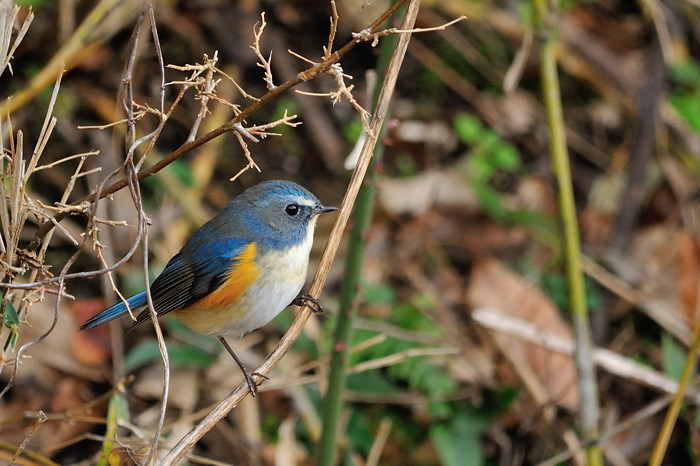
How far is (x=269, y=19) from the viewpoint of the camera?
7062 millimetres

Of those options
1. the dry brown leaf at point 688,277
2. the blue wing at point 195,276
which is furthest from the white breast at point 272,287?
the dry brown leaf at point 688,277

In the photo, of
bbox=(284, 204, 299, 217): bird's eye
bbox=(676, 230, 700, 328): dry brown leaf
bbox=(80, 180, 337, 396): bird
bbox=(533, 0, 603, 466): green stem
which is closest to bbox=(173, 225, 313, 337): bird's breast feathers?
bbox=(80, 180, 337, 396): bird

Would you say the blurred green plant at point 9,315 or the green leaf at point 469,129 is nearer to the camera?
the blurred green plant at point 9,315

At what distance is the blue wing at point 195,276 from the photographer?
3863 millimetres

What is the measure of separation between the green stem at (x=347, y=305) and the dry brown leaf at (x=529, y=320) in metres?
1.82

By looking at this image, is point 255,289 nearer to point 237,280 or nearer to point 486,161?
point 237,280

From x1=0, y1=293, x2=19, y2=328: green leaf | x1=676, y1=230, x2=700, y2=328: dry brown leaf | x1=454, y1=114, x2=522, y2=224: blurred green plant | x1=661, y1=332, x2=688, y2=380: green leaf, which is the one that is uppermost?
x1=0, y1=293, x2=19, y2=328: green leaf

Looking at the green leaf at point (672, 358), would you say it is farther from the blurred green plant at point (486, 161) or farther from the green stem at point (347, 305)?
the green stem at point (347, 305)

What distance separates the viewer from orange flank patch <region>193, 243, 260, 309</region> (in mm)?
3775

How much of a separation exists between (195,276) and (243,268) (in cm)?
28

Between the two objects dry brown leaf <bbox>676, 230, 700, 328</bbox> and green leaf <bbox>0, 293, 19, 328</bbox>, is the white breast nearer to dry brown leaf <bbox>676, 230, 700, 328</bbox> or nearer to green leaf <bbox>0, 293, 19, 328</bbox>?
green leaf <bbox>0, 293, 19, 328</bbox>

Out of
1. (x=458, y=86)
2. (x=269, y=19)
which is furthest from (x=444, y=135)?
(x=269, y=19)

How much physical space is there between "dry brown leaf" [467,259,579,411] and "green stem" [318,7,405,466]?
5.97 feet

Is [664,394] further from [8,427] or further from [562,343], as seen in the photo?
[8,427]
